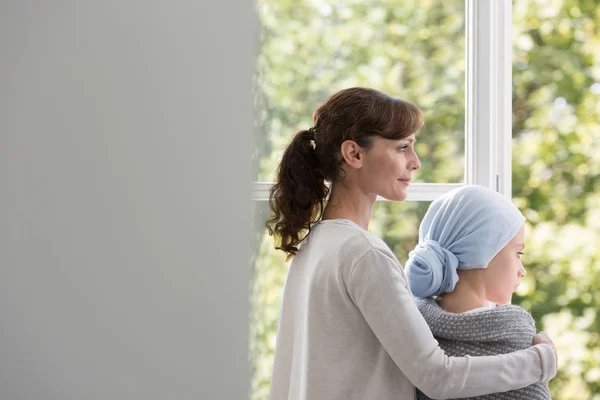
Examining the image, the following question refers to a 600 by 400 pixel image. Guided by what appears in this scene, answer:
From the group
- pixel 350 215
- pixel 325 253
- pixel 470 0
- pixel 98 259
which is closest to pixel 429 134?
pixel 470 0

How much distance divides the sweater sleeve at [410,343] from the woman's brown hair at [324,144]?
22 cm

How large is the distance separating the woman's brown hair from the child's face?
1.03 ft

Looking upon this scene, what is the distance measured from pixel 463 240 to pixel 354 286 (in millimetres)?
281

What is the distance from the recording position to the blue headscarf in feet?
4.56

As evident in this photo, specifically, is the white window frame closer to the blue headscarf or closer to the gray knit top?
the blue headscarf

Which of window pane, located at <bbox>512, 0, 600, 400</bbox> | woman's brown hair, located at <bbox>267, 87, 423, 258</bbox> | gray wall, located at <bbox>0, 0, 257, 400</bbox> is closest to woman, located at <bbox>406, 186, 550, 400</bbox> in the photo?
woman's brown hair, located at <bbox>267, 87, 423, 258</bbox>

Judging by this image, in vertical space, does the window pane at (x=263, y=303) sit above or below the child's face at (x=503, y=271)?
below

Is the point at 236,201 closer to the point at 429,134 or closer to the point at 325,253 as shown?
the point at 325,253

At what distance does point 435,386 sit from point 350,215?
372 mm

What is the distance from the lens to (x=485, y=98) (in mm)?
1966

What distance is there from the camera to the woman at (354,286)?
1.24 meters

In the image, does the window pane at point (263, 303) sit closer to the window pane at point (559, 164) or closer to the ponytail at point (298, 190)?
the ponytail at point (298, 190)

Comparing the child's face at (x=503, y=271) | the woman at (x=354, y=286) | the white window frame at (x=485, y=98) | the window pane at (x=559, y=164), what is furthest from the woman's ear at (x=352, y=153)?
the window pane at (x=559, y=164)

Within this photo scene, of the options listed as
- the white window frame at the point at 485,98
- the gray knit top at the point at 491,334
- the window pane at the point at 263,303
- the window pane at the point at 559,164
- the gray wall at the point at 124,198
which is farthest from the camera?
the window pane at the point at 559,164
